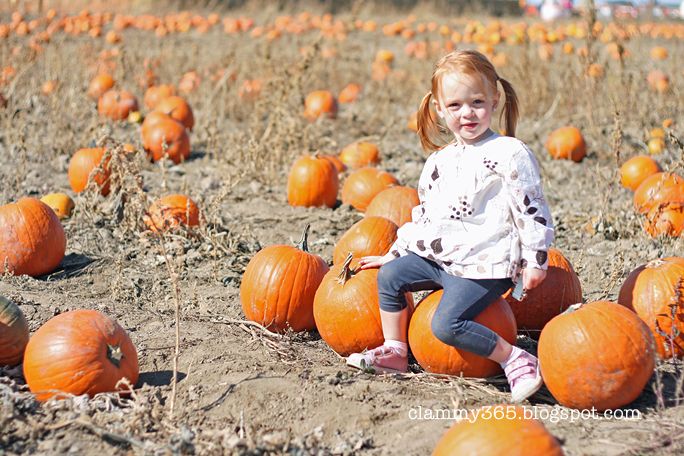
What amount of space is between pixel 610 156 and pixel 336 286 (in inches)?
201

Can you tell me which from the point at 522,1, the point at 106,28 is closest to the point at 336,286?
Result: the point at 106,28

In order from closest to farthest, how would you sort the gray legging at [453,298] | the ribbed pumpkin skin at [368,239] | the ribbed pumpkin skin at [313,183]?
the gray legging at [453,298] → the ribbed pumpkin skin at [368,239] → the ribbed pumpkin skin at [313,183]

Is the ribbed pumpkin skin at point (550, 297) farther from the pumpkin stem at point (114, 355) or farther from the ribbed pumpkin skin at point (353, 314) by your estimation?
the pumpkin stem at point (114, 355)

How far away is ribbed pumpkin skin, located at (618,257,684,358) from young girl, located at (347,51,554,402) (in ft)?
2.02

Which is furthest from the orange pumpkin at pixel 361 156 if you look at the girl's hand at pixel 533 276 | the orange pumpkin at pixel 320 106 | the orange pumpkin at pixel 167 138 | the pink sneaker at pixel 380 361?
the girl's hand at pixel 533 276

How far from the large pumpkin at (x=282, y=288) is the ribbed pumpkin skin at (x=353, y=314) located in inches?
10.4

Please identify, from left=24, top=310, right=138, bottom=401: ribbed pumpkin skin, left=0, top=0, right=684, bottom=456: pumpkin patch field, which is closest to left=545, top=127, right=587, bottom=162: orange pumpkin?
left=0, top=0, right=684, bottom=456: pumpkin patch field

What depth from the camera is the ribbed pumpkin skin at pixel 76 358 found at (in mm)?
3264

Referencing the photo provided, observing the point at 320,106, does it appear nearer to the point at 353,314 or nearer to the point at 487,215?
the point at 353,314

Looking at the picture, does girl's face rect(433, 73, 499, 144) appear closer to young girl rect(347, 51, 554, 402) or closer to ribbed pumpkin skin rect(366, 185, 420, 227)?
young girl rect(347, 51, 554, 402)

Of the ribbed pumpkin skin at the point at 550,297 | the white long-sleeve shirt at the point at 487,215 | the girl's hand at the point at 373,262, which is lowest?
the ribbed pumpkin skin at the point at 550,297

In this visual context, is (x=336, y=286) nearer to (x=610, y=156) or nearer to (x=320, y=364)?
(x=320, y=364)

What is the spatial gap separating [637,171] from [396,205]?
267 cm

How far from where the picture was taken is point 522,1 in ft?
99.7
